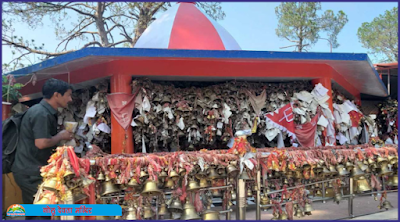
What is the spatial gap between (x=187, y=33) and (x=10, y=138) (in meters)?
5.27

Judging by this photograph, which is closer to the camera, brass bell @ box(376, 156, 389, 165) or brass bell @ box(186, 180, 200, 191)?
brass bell @ box(186, 180, 200, 191)

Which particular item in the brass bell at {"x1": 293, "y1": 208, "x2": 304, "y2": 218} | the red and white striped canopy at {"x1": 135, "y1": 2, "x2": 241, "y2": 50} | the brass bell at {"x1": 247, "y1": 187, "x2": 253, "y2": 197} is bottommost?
the brass bell at {"x1": 293, "y1": 208, "x2": 304, "y2": 218}

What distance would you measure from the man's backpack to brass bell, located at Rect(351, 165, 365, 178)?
3.96 m

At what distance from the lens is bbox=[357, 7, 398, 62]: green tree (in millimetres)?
25188

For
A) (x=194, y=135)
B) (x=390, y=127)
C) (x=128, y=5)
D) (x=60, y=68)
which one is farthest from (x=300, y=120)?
(x=128, y=5)

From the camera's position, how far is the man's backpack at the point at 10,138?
327 cm

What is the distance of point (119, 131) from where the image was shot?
5762 millimetres

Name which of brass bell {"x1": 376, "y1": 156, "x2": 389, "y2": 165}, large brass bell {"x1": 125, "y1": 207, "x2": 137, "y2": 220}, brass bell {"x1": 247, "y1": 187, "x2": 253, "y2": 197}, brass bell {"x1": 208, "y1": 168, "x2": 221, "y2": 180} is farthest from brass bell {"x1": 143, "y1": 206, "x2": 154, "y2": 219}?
brass bell {"x1": 376, "y1": 156, "x2": 389, "y2": 165}

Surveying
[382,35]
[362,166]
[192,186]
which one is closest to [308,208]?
[362,166]

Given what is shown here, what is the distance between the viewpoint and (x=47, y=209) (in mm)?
2506

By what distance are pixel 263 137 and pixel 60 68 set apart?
4.48m

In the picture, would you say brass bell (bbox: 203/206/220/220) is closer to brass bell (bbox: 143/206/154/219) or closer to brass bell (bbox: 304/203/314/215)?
brass bell (bbox: 143/206/154/219)

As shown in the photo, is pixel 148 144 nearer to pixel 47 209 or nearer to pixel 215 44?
pixel 215 44

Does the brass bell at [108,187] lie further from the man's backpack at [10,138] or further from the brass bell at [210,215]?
the man's backpack at [10,138]
